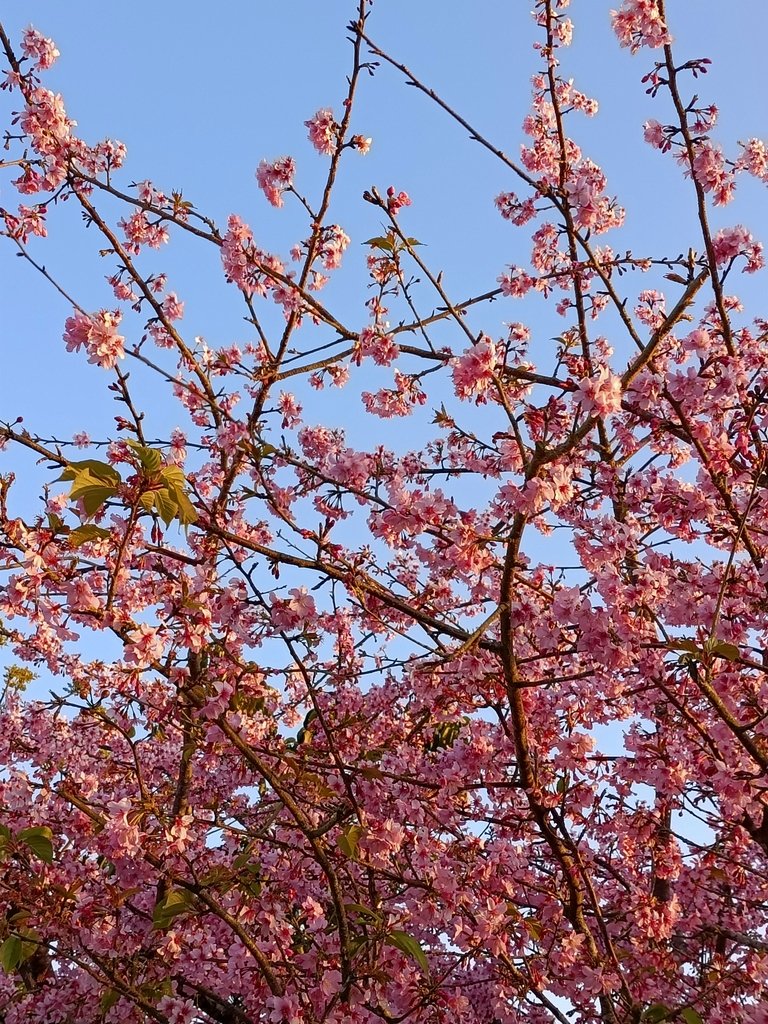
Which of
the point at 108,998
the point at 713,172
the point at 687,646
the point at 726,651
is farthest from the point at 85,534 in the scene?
the point at 713,172

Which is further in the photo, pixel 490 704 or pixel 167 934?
pixel 167 934

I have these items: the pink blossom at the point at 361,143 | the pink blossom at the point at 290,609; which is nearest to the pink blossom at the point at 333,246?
the pink blossom at the point at 361,143

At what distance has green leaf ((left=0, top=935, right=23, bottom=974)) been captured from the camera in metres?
3.62

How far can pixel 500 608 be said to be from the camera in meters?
3.73

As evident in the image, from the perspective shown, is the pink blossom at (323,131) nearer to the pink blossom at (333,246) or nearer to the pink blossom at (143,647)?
the pink blossom at (333,246)

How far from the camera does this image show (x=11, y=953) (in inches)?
145

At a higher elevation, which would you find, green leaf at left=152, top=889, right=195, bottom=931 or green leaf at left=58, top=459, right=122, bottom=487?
green leaf at left=58, top=459, right=122, bottom=487

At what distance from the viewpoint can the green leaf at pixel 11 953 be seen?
11.9ft

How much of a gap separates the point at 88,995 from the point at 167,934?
1054 millimetres

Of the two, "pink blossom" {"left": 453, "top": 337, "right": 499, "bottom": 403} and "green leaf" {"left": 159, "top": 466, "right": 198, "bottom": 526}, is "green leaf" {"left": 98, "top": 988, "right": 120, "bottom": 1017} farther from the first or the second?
"pink blossom" {"left": 453, "top": 337, "right": 499, "bottom": 403}

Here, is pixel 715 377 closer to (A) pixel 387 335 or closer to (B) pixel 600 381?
(B) pixel 600 381

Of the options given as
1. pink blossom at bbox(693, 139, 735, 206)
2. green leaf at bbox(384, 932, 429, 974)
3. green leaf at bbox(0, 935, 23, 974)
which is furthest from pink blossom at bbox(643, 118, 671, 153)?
green leaf at bbox(0, 935, 23, 974)

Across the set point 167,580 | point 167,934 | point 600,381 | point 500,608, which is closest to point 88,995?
point 167,934

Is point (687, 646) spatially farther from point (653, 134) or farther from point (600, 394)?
point (653, 134)
